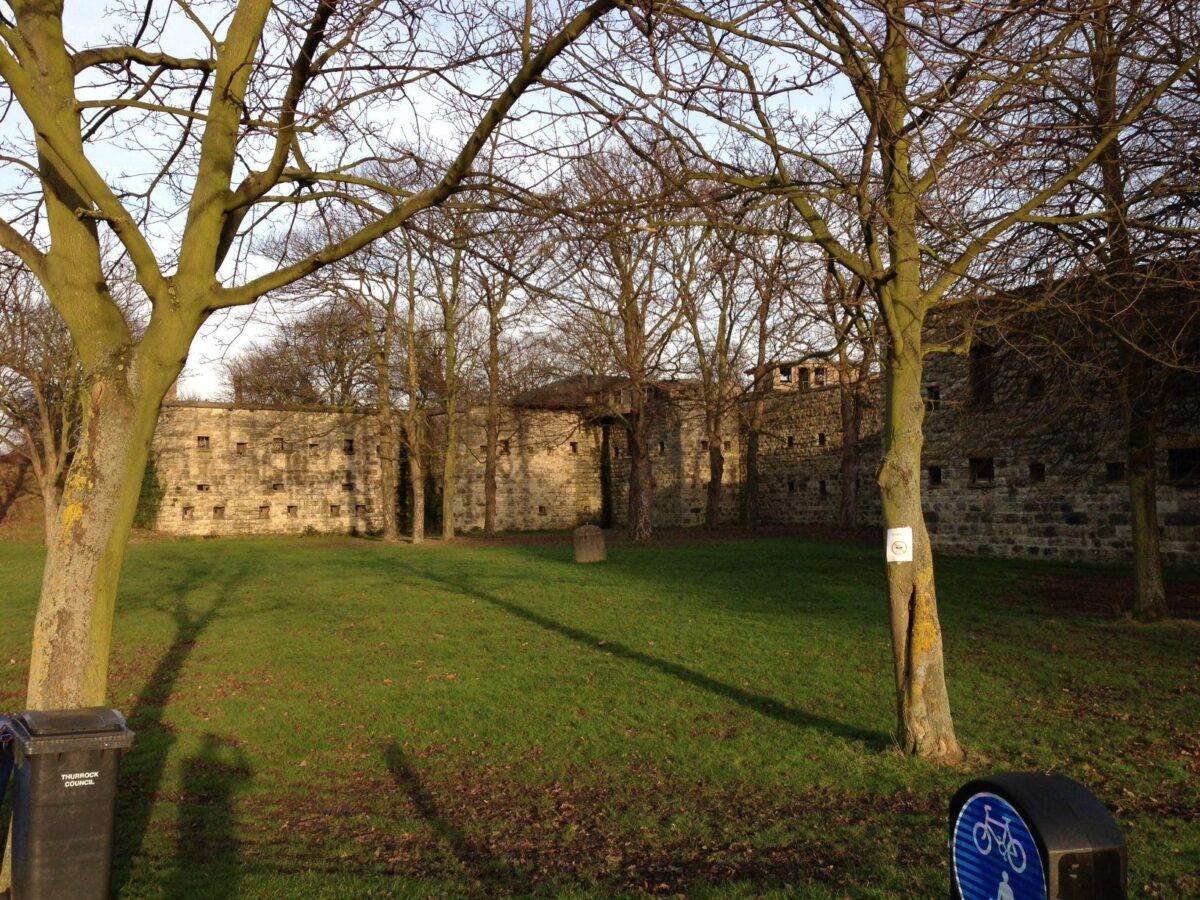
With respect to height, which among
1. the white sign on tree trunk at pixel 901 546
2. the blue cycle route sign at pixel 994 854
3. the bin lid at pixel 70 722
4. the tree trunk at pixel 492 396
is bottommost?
the bin lid at pixel 70 722

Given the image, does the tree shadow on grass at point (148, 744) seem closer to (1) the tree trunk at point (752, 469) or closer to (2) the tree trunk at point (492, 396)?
(2) the tree trunk at point (492, 396)

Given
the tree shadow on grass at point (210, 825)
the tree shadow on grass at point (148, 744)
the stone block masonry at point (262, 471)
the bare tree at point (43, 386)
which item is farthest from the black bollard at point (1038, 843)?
the stone block masonry at point (262, 471)

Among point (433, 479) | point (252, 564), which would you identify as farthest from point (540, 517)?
point (252, 564)

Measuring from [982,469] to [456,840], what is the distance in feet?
65.5

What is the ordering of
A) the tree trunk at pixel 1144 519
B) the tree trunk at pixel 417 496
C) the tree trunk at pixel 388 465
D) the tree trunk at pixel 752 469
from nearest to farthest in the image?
the tree trunk at pixel 1144 519 < the tree trunk at pixel 752 469 < the tree trunk at pixel 417 496 < the tree trunk at pixel 388 465

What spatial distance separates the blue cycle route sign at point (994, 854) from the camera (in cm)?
170

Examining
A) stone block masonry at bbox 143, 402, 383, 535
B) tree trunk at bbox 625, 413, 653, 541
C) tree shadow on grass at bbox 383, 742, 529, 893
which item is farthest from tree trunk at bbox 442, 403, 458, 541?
tree shadow on grass at bbox 383, 742, 529, 893

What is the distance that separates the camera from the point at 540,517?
41625 millimetres

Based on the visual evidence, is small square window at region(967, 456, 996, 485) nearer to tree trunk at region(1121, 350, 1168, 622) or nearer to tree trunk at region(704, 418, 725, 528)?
tree trunk at region(704, 418, 725, 528)

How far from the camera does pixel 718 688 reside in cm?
990

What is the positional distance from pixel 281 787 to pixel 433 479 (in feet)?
107

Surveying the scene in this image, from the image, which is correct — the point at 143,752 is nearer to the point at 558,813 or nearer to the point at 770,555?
the point at 558,813

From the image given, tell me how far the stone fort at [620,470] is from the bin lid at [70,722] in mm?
20016

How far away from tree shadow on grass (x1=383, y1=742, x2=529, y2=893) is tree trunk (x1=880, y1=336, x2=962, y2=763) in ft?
11.3
